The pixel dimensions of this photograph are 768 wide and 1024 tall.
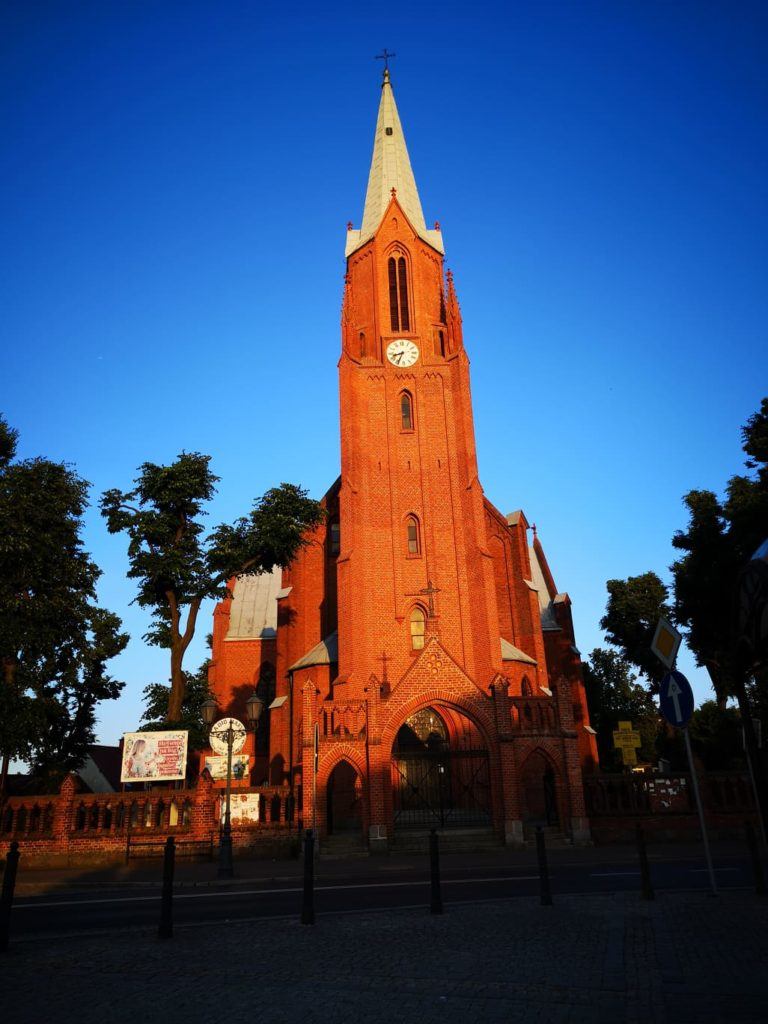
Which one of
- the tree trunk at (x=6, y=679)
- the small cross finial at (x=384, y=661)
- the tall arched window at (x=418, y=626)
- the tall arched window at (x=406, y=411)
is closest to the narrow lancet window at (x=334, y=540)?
the tall arched window at (x=406, y=411)

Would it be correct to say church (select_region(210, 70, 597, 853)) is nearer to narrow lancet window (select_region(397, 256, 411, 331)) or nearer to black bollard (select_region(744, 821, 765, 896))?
narrow lancet window (select_region(397, 256, 411, 331))

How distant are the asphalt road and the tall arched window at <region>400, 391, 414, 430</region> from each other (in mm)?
21464

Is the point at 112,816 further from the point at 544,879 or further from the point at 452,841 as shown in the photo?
the point at 544,879

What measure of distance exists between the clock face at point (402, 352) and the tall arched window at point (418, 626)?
12280 millimetres

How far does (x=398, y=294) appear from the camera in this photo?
37469 mm

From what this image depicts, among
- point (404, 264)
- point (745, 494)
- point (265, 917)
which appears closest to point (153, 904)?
point (265, 917)

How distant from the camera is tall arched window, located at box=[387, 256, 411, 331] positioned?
36.8m

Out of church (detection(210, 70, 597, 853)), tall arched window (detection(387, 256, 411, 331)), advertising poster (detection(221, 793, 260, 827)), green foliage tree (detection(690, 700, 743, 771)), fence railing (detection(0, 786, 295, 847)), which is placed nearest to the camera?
fence railing (detection(0, 786, 295, 847))

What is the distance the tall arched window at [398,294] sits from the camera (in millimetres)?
36778

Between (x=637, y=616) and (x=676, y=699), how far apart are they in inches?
1282

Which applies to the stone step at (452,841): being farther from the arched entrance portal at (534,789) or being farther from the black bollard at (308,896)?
the black bollard at (308,896)

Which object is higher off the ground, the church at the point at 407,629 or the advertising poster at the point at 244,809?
the church at the point at 407,629

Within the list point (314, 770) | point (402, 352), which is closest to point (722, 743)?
point (314, 770)

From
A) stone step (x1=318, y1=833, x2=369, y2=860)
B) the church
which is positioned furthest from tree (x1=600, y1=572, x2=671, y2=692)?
stone step (x1=318, y1=833, x2=369, y2=860)
